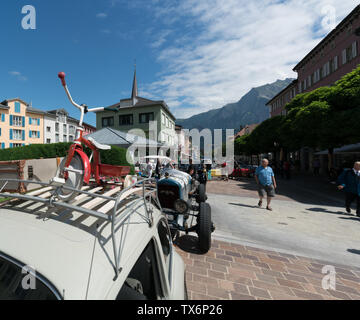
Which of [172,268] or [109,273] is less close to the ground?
[109,273]

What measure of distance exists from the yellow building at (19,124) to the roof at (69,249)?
44.7m

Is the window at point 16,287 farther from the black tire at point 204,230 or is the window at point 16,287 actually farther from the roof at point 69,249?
the black tire at point 204,230

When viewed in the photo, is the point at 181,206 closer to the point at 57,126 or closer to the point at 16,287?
the point at 16,287

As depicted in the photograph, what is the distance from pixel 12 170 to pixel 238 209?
23.6ft

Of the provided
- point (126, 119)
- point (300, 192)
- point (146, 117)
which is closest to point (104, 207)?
point (300, 192)

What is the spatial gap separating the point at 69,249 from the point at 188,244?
364 centimetres

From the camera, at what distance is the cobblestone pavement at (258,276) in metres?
2.62

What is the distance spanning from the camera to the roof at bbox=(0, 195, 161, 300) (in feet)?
2.53

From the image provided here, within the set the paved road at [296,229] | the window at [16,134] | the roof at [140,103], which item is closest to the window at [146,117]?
the roof at [140,103]

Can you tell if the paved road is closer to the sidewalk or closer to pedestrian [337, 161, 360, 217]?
pedestrian [337, 161, 360, 217]

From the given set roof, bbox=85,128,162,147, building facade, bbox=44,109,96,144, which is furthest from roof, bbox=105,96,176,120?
roof, bbox=85,128,162,147

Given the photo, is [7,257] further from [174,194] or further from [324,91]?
[324,91]

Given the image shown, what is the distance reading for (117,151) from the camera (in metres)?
14.2
